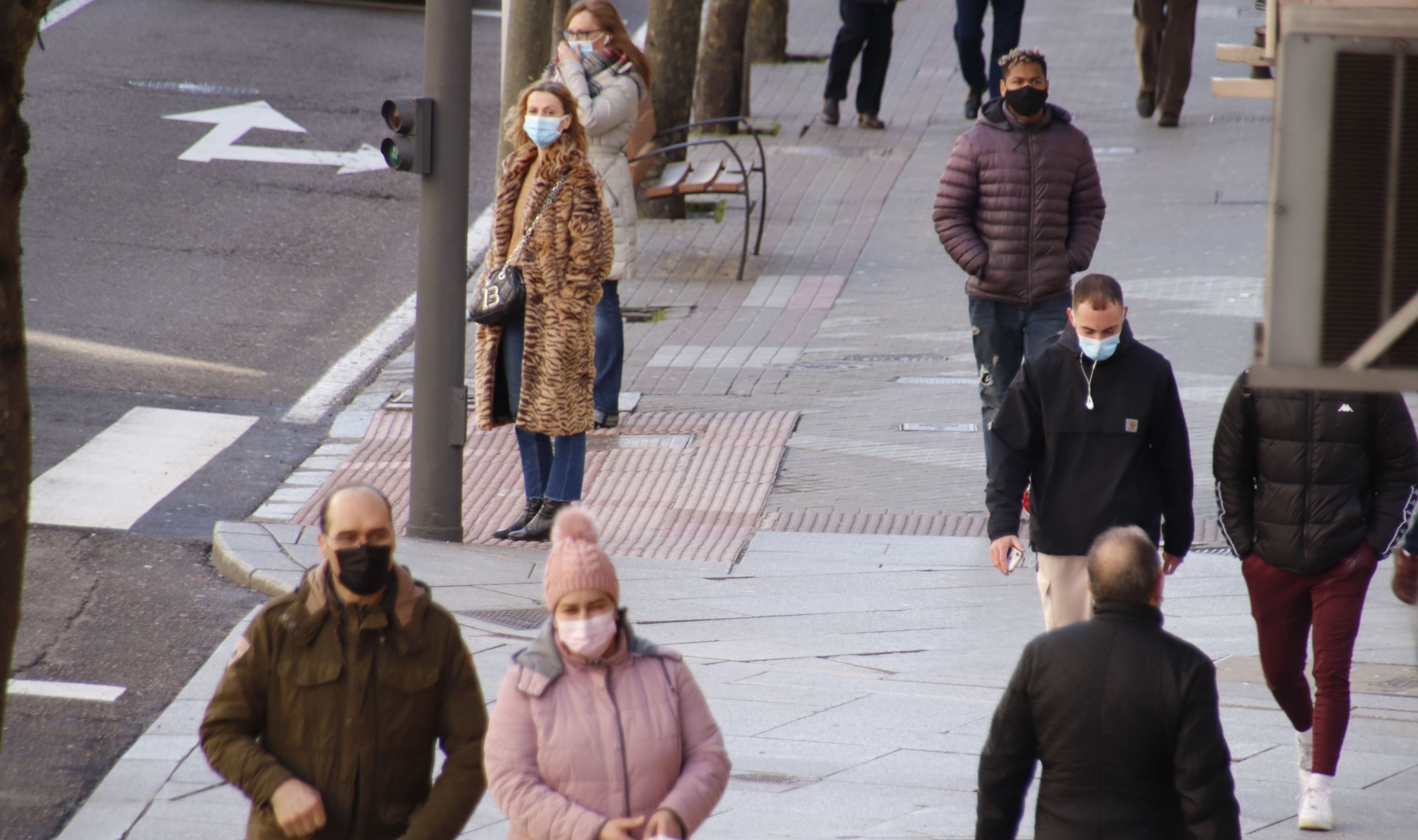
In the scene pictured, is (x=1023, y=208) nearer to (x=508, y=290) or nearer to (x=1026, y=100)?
(x=1026, y=100)

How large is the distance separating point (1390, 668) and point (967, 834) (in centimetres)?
278

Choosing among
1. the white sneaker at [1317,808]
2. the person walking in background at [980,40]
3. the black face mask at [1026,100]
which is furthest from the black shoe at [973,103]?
the white sneaker at [1317,808]

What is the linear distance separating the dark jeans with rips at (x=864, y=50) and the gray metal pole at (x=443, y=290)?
995 centimetres

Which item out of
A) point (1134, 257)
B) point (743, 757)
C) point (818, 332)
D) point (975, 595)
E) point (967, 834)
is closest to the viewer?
point (967, 834)

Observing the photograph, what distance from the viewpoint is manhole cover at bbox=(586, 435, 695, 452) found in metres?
11.2

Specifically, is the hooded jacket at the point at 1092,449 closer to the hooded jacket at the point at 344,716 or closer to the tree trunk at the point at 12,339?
the hooded jacket at the point at 344,716

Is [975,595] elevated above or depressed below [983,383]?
below

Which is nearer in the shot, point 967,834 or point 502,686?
point 502,686

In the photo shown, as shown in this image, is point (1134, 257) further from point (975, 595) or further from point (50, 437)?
point (50, 437)

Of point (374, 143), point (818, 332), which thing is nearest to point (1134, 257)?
point (818, 332)

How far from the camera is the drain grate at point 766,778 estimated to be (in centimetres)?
664

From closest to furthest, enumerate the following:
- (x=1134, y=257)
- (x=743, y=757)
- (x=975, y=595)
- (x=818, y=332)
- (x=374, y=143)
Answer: (x=743, y=757)
(x=975, y=595)
(x=818, y=332)
(x=1134, y=257)
(x=374, y=143)

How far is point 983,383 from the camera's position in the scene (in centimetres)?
970

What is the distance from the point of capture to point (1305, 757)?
6.41 meters
